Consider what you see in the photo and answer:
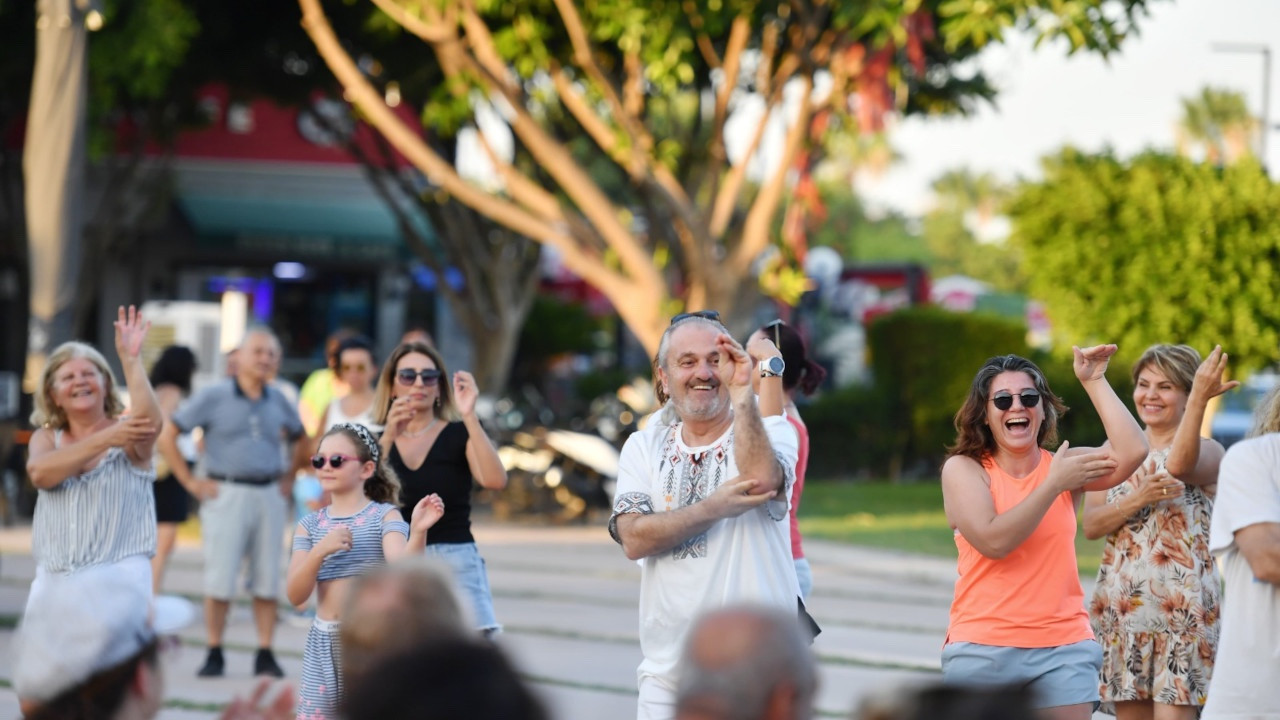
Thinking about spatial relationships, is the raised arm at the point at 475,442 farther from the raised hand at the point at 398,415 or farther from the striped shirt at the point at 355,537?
the striped shirt at the point at 355,537

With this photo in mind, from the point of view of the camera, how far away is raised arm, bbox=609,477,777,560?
4.71 metres

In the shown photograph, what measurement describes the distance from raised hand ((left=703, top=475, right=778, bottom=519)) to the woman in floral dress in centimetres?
199

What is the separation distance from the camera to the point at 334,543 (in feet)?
18.6

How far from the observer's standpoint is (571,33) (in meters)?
16.5

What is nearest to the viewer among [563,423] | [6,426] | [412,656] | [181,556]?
[412,656]

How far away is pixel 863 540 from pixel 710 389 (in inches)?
485

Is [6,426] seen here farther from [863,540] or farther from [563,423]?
[863,540]

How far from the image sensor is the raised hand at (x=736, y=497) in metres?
4.71

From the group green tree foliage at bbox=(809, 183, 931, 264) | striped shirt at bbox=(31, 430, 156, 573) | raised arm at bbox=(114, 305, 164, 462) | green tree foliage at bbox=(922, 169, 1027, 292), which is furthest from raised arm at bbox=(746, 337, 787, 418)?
green tree foliage at bbox=(922, 169, 1027, 292)

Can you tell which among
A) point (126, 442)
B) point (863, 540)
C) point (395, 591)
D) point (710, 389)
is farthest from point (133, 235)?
point (395, 591)

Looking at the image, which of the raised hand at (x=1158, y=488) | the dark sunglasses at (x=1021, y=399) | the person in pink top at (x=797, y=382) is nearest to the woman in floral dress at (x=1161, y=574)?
the raised hand at (x=1158, y=488)

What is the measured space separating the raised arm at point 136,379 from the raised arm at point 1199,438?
3825mm

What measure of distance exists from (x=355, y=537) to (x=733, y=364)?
1887 millimetres

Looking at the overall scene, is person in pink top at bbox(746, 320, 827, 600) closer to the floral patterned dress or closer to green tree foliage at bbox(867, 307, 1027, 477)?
the floral patterned dress
